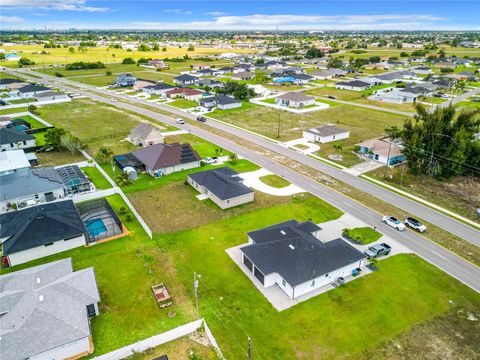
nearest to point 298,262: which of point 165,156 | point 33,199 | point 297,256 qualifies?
point 297,256

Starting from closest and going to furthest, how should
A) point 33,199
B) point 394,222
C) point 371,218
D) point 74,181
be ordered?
point 394,222
point 371,218
point 33,199
point 74,181

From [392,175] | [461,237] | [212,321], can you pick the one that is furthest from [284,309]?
[392,175]

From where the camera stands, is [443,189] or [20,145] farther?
[20,145]

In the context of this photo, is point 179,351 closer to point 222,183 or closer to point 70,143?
point 222,183

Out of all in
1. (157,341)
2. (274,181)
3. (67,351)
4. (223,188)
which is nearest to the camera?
(67,351)

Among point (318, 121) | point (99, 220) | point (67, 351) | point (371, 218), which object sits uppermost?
point (318, 121)

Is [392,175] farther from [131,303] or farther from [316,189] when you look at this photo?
[131,303]

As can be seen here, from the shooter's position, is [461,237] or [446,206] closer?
[461,237]
